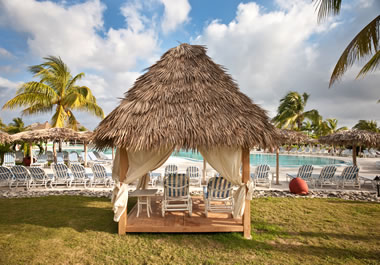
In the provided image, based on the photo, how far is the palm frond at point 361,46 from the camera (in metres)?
5.27

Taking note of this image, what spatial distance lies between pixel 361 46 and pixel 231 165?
4885 mm

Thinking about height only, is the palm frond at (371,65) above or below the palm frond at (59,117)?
above

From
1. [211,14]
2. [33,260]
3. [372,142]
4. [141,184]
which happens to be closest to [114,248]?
[33,260]

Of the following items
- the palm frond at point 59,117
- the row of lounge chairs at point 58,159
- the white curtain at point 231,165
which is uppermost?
the palm frond at point 59,117

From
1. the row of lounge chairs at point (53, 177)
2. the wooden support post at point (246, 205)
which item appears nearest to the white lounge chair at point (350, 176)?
the wooden support post at point (246, 205)

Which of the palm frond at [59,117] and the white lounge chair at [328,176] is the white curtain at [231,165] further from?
the palm frond at [59,117]

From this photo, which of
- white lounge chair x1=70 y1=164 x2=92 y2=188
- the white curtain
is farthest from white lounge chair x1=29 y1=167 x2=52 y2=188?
the white curtain

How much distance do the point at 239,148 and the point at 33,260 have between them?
4352 mm

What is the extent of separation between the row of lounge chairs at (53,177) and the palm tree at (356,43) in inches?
364

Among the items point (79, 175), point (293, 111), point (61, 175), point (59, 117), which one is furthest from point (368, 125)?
point (59, 117)

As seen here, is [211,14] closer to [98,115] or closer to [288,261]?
→ [288,261]

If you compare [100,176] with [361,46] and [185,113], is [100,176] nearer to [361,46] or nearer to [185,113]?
[185,113]

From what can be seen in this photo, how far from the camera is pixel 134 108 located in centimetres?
481

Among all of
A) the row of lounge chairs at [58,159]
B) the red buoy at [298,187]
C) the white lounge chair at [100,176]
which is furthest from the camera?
the row of lounge chairs at [58,159]
